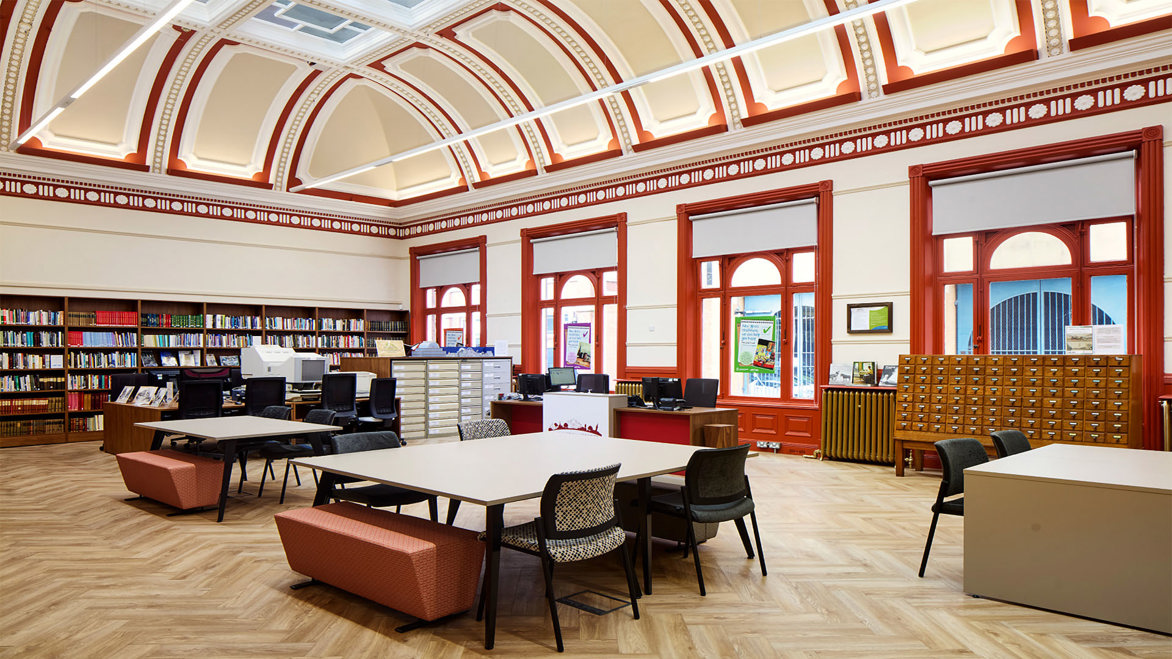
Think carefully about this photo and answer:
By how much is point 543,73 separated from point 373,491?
7.34m

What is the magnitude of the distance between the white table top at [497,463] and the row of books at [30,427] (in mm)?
8240

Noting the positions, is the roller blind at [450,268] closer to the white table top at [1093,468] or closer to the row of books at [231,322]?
the row of books at [231,322]

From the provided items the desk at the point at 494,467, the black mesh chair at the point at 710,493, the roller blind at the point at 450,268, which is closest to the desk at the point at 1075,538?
the black mesh chair at the point at 710,493

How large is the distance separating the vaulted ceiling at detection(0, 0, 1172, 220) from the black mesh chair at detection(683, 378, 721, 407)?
3.22 meters

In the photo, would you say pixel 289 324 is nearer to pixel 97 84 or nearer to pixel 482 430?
pixel 97 84

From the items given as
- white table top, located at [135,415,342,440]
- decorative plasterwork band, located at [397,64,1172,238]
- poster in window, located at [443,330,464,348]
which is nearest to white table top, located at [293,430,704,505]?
white table top, located at [135,415,342,440]

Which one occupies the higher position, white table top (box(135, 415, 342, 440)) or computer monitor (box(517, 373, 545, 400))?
computer monitor (box(517, 373, 545, 400))

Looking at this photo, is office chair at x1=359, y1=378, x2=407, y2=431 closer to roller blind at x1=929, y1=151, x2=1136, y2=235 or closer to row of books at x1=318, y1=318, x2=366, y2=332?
row of books at x1=318, y1=318, x2=366, y2=332

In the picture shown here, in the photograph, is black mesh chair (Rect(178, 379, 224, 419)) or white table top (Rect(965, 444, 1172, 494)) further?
black mesh chair (Rect(178, 379, 224, 419))

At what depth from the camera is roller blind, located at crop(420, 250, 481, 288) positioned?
1297 centimetres

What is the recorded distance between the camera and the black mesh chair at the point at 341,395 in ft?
29.6

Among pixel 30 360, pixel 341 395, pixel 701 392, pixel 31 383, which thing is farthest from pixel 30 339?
pixel 701 392

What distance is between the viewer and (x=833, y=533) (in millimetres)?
5195

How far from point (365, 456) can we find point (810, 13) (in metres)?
6.66
